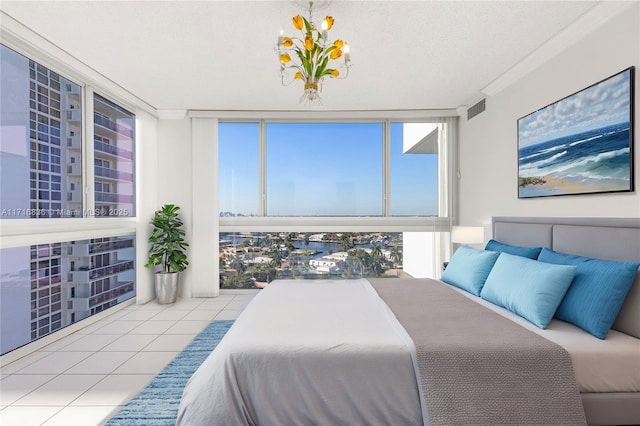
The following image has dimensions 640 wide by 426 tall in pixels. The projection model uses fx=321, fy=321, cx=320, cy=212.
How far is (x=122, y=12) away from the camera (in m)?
2.30

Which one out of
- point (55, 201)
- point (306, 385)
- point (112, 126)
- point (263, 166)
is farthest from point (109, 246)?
point (306, 385)

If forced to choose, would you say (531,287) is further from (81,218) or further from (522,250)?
(81,218)

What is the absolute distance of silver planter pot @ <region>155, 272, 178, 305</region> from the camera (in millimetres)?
4273

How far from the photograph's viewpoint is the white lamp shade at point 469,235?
11.7ft

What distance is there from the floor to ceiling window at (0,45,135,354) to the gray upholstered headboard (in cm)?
426

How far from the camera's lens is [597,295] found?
179cm

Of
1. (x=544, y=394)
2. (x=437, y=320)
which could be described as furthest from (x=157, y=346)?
(x=544, y=394)

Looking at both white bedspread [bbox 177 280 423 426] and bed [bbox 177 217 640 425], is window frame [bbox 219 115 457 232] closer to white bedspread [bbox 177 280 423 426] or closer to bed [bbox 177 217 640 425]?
bed [bbox 177 217 640 425]

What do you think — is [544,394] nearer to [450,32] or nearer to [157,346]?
[450,32]

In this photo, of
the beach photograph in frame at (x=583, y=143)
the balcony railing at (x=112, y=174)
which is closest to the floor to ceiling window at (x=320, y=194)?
the balcony railing at (x=112, y=174)

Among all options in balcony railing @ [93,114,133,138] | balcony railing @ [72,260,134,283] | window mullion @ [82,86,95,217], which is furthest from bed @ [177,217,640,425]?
balcony railing @ [93,114,133,138]

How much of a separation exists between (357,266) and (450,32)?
3261mm

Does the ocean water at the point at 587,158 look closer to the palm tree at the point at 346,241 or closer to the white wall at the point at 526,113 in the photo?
the white wall at the point at 526,113

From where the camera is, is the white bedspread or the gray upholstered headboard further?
the gray upholstered headboard
